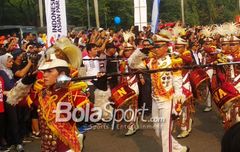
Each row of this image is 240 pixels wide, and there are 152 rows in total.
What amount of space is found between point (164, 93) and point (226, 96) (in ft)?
4.71

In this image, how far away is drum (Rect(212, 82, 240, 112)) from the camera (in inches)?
294

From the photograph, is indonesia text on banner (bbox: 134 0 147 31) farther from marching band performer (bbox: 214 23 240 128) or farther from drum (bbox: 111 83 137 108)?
drum (bbox: 111 83 137 108)

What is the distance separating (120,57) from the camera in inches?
398

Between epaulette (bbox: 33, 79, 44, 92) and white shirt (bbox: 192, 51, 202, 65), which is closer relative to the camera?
epaulette (bbox: 33, 79, 44, 92)

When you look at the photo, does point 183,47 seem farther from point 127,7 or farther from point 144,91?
point 127,7

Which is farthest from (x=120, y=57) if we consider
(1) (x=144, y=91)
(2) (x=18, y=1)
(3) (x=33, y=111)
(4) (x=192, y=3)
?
(4) (x=192, y=3)

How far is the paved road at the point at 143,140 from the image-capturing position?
25.3ft

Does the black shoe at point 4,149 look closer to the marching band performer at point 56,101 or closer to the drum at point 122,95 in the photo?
the drum at point 122,95

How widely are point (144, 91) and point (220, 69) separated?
2654 mm

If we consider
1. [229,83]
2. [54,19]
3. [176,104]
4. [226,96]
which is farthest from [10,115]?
[229,83]

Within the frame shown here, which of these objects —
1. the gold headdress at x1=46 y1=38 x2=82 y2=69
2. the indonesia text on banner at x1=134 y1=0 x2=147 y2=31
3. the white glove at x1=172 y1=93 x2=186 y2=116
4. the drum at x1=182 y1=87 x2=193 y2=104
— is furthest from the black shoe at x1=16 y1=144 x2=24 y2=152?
the indonesia text on banner at x1=134 y1=0 x2=147 y2=31

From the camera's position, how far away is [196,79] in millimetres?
8953

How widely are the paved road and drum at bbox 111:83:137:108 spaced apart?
0.68 m

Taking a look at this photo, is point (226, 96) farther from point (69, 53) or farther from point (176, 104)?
point (69, 53)
